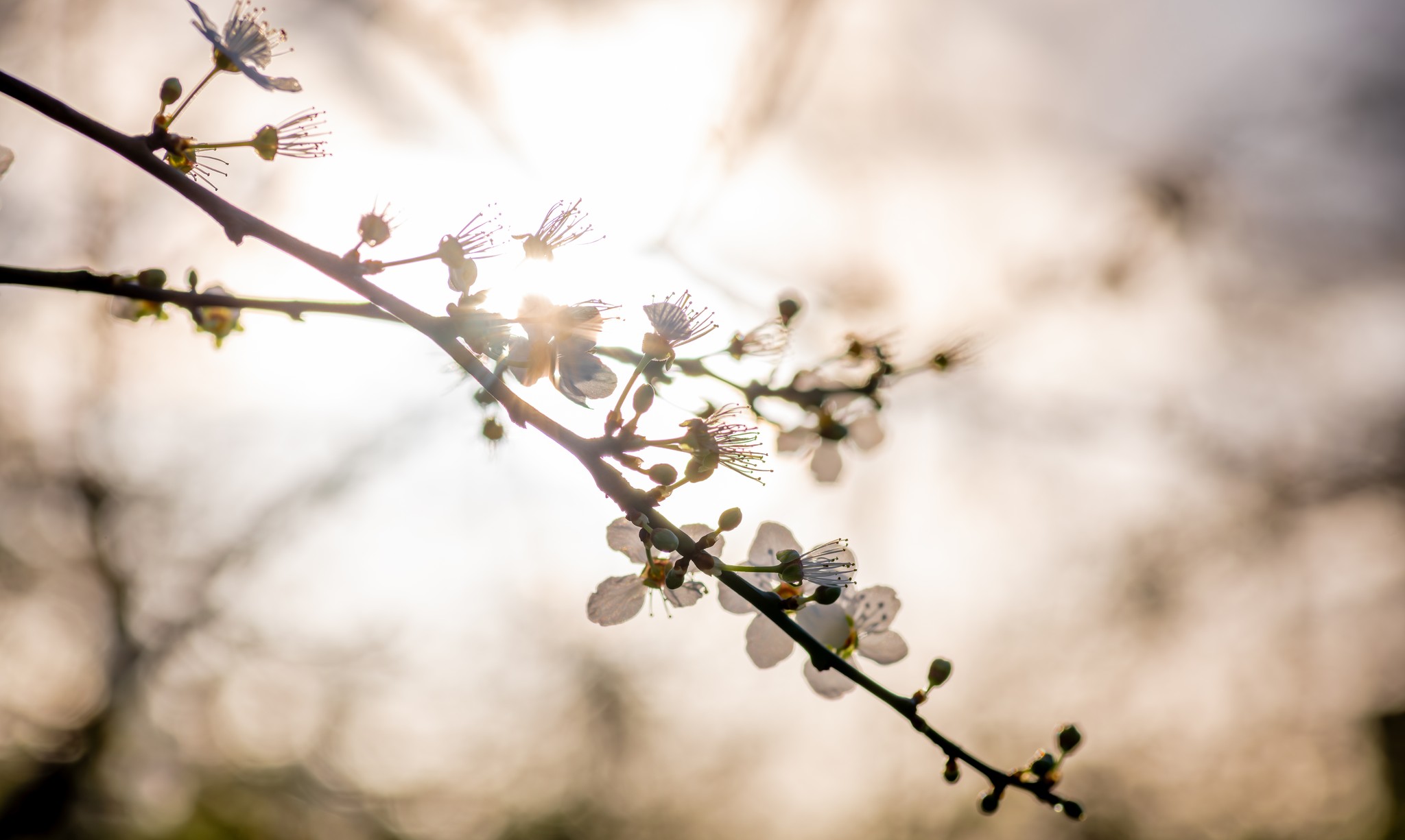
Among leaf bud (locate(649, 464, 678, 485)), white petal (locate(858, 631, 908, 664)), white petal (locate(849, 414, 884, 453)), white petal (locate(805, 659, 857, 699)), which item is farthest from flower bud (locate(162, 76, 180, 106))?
white petal (locate(849, 414, 884, 453))

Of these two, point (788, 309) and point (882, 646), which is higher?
point (788, 309)

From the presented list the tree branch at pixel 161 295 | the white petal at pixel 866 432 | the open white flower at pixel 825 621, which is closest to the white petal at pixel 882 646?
the open white flower at pixel 825 621

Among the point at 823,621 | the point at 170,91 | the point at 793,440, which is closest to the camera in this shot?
the point at 170,91

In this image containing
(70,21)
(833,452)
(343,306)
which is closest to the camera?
(343,306)

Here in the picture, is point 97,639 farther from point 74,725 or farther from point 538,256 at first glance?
point 538,256

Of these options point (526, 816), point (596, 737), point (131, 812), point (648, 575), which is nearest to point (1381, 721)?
point (596, 737)

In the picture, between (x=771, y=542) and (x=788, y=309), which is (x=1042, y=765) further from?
(x=788, y=309)

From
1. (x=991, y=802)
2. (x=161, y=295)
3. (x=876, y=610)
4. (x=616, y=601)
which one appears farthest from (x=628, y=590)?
(x=161, y=295)
